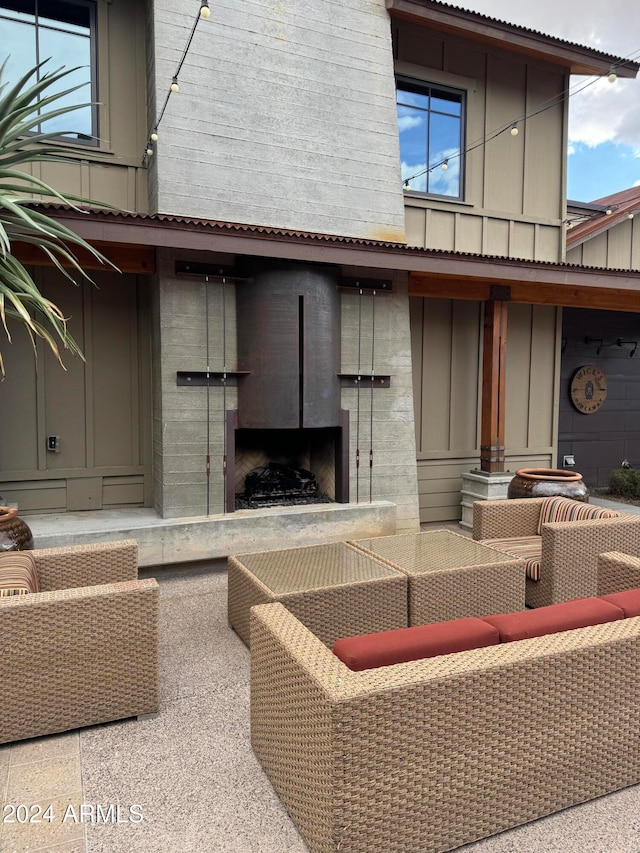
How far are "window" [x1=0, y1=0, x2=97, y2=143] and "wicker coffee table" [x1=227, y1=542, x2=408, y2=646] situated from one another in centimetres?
432

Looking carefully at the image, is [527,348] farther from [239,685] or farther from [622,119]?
[622,119]

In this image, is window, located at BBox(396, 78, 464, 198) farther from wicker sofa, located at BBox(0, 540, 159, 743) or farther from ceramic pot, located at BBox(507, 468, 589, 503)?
wicker sofa, located at BBox(0, 540, 159, 743)

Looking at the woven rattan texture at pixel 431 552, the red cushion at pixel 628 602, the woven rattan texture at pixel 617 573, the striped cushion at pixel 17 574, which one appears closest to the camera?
the red cushion at pixel 628 602

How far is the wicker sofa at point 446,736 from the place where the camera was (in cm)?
179

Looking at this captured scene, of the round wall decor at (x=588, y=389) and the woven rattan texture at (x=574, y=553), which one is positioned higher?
the round wall decor at (x=588, y=389)

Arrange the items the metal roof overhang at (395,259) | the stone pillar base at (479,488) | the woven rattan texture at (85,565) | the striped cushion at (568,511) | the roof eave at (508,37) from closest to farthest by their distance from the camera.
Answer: the woven rattan texture at (85,565)
the striped cushion at (568,511)
the metal roof overhang at (395,259)
the roof eave at (508,37)
the stone pillar base at (479,488)

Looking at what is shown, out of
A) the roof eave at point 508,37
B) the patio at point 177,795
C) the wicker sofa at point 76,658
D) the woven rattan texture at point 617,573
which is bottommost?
the patio at point 177,795

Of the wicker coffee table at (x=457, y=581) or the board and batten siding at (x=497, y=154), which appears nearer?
the wicker coffee table at (x=457, y=581)

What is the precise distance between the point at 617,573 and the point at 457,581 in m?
0.92

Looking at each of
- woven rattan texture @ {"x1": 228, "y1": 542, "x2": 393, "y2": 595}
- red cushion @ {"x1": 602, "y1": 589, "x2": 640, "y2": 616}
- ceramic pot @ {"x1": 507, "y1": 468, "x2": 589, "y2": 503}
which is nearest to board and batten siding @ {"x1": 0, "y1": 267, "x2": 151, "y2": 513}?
woven rattan texture @ {"x1": 228, "y1": 542, "x2": 393, "y2": 595}

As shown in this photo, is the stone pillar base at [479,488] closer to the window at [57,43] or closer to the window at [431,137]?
the window at [431,137]

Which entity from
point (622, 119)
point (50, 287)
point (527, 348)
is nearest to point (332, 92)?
point (50, 287)

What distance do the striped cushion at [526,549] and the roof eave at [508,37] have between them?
537 cm

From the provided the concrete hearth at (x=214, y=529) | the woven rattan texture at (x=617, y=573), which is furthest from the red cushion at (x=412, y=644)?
the concrete hearth at (x=214, y=529)
